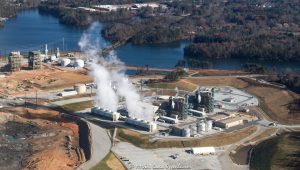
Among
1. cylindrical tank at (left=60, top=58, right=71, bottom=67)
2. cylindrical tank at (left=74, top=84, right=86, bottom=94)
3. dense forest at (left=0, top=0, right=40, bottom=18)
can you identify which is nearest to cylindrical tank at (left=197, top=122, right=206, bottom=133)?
cylindrical tank at (left=74, top=84, right=86, bottom=94)

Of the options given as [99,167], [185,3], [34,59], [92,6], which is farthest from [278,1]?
[99,167]

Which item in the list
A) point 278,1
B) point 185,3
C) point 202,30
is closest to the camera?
point 202,30

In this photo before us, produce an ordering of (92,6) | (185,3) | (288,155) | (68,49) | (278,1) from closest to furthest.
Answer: (288,155) < (68,49) < (92,6) < (185,3) < (278,1)

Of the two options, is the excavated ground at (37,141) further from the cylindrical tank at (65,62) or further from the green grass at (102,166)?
the cylindrical tank at (65,62)

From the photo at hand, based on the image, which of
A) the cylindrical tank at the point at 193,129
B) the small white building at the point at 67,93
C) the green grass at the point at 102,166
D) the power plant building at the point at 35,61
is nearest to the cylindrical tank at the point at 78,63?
the power plant building at the point at 35,61

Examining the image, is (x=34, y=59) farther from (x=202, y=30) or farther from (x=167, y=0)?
(x=167, y=0)

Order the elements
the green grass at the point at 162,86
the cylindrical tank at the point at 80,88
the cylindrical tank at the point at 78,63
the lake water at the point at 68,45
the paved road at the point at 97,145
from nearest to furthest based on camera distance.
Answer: the paved road at the point at 97,145 → the cylindrical tank at the point at 80,88 → the green grass at the point at 162,86 → the cylindrical tank at the point at 78,63 → the lake water at the point at 68,45

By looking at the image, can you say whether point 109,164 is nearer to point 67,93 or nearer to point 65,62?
point 67,93
